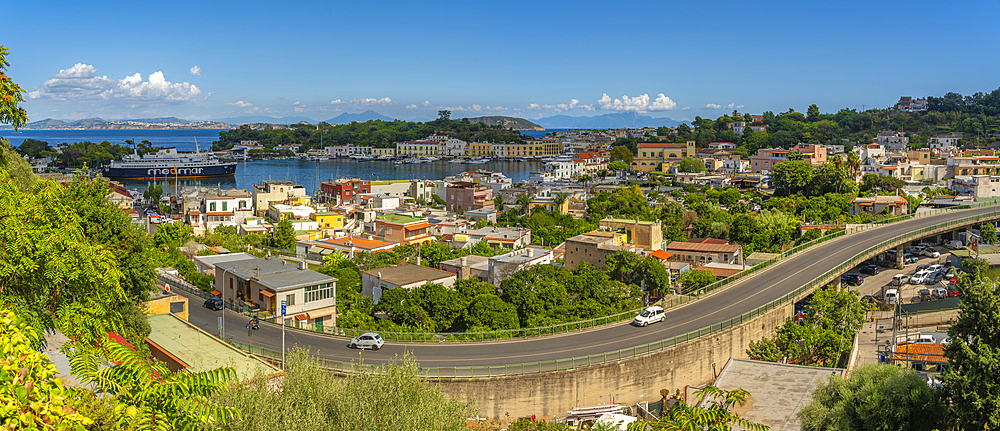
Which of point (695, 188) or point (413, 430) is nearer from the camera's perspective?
point (413, 430)

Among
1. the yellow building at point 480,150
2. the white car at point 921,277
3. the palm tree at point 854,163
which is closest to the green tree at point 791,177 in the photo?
the palm tree at point 854,163

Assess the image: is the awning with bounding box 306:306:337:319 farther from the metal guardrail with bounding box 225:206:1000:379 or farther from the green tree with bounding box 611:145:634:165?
the green tree with bounding box 611:145:634:165

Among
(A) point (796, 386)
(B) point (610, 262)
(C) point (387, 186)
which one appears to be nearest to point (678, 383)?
(A) point (796, 386)

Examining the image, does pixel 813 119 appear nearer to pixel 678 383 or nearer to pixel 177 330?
pixel 678 383

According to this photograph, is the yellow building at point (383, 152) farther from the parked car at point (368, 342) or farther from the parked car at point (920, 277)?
the parked car at point (368, 342)

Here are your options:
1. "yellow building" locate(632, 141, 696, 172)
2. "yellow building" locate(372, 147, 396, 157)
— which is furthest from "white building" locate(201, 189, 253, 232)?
"yellow building" locate(372, 147, 396, 157)
